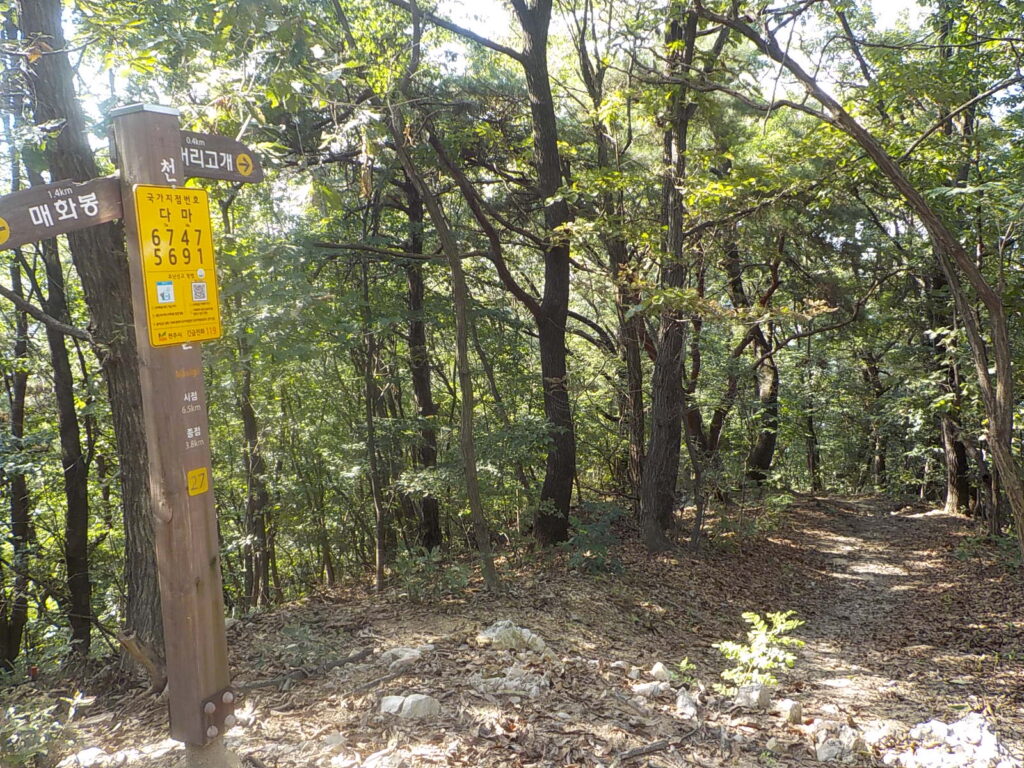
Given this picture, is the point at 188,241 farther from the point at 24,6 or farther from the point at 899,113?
the point at 899,113

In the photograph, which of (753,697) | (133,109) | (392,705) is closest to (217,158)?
(133,109)

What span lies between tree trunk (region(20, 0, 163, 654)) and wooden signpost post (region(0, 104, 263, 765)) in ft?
6.50

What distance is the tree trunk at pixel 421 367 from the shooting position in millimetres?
10125

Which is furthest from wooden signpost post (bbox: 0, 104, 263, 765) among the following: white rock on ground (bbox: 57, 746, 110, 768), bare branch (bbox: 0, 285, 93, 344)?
bare branch (bbox: 0, 285, 93, 344)

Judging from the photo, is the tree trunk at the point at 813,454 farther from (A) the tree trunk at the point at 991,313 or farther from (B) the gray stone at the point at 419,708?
(B) the gray stone at the point at 419,708

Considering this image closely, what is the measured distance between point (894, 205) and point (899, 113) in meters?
2.70

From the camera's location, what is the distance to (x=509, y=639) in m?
5.29

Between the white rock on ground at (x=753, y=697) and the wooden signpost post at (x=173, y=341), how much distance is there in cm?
341

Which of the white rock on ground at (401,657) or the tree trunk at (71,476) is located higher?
the tree trunk at (71,476)

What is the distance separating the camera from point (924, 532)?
489 inches

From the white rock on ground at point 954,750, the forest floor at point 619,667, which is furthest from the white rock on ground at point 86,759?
the white rock on ground at point 954,750

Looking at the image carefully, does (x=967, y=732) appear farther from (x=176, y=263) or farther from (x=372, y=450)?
(x=372, y=450)

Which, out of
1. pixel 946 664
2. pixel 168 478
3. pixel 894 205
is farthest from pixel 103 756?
pixel 894 205

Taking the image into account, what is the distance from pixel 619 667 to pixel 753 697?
41.2 inches
